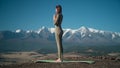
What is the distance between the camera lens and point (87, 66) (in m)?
16.9

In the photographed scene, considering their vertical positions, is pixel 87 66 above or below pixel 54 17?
below

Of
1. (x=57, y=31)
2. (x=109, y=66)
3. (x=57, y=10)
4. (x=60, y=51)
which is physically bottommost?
(x=109, y=66)

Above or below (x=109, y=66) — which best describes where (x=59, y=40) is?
above

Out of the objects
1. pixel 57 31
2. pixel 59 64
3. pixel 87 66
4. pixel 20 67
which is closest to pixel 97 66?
pixel 87 66

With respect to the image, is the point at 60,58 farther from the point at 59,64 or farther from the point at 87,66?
the point at 87,66

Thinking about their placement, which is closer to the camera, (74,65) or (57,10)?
(74,65)

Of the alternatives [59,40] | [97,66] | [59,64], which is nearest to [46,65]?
[59,64]

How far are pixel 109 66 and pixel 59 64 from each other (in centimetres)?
342

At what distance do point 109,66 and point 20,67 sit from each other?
610 centimetres

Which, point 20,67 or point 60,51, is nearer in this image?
point 20,67

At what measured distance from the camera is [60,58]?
1872 cm

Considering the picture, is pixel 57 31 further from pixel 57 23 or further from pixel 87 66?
pixel 87 66

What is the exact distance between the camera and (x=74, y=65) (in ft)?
56.5

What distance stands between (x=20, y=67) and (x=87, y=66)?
15.1ft
